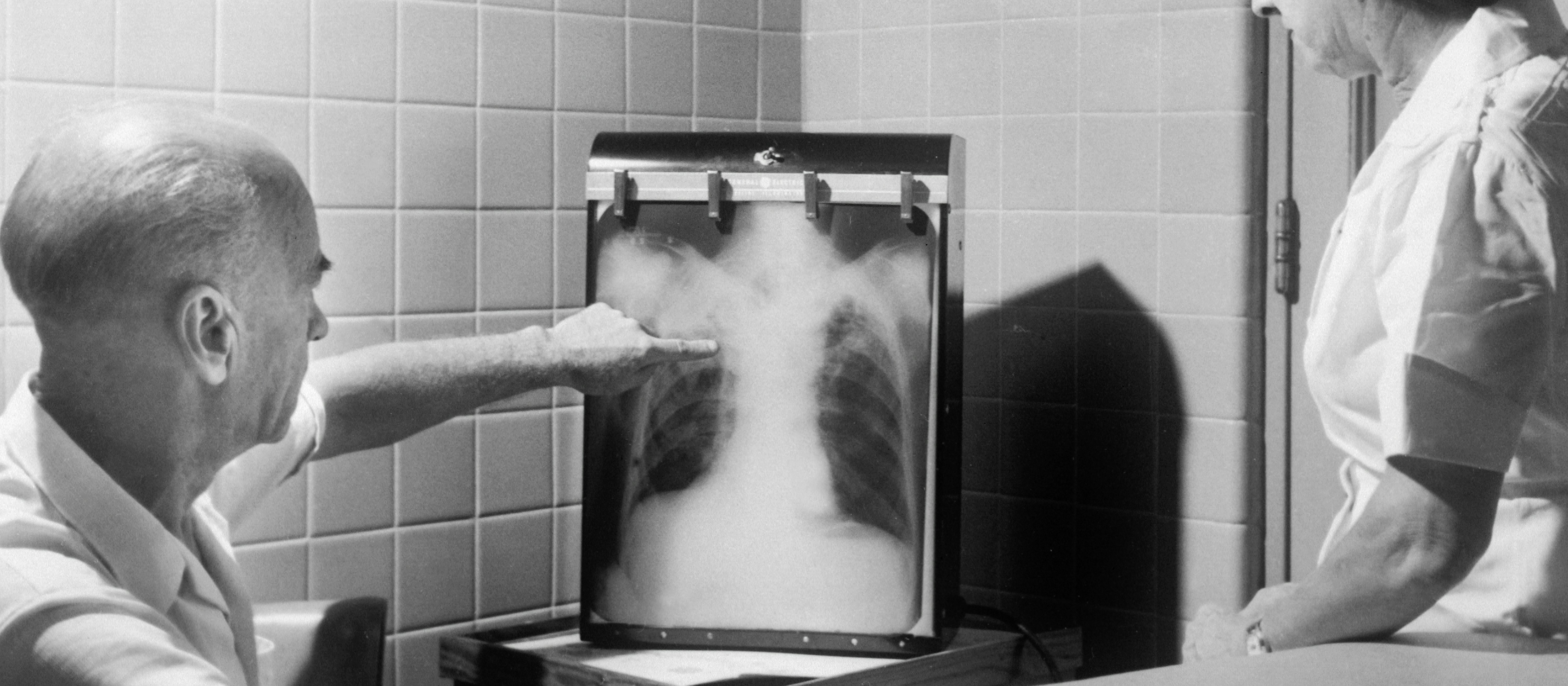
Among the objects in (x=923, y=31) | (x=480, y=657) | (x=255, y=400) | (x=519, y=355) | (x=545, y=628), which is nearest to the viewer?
(x=255, y=400)

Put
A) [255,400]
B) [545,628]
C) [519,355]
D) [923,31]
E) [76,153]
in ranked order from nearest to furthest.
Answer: [76,153], [255,400], [519,355], [545,628], [923,31]

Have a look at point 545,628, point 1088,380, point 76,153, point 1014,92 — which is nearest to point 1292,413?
point 1088,380

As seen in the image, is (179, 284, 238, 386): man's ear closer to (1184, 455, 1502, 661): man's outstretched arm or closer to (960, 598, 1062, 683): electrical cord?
(1184, 455, 1502, 661): man's outstretched arm

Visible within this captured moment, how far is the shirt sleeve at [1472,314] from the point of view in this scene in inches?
49.4

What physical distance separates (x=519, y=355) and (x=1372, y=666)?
3.32ft

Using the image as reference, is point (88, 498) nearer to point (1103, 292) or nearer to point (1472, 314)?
point (1472, 314)

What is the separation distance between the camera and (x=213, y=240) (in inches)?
38.4

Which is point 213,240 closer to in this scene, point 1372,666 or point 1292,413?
point 1372,666

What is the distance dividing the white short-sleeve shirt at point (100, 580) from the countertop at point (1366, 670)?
1.72 ft

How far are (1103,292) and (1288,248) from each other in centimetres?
29

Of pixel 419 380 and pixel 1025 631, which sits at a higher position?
pixel 419 380

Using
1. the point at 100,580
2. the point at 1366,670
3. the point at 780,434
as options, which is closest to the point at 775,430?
the point at 780,434

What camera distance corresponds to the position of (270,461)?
166cm

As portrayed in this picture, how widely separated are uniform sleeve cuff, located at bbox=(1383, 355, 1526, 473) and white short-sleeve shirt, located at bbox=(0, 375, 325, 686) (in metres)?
0.90
